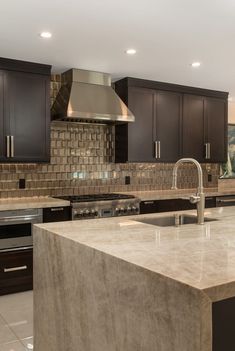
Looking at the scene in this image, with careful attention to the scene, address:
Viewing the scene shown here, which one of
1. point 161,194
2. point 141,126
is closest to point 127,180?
point 161,194

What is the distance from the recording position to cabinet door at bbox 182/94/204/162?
5.61 m

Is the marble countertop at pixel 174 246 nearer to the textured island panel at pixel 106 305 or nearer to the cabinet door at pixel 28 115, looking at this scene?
the textured island panel at pixel 106 305

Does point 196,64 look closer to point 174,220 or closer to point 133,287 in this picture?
point 174,220

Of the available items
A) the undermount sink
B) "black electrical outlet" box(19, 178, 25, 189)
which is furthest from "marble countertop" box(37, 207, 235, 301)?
"black electrical outlet" box(19, 178, 25, 189)

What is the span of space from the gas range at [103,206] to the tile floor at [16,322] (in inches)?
41.0

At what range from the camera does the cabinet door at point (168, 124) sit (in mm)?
5348

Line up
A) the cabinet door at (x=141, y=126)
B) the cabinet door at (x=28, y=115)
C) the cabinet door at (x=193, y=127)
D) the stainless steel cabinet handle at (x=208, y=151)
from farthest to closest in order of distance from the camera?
1. the stainless steel cabinet handle at (x=208, y=151)
2. the cabinet door at (x=193, y=127)
3. the cabinet door at (x=141, y=126)
4. the cabinet door at (x=28, y=115)

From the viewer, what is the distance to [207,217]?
279 centimetres

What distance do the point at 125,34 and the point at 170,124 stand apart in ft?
7.32

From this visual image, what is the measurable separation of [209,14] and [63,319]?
2507mm

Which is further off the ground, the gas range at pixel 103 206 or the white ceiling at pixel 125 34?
the white ceiling at pixel 125 34

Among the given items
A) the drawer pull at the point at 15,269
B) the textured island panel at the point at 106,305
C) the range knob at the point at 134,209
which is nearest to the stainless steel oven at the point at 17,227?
the drawer pull at the point at 15,269

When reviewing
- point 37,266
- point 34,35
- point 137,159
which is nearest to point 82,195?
point 137,159

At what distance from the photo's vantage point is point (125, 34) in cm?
341
